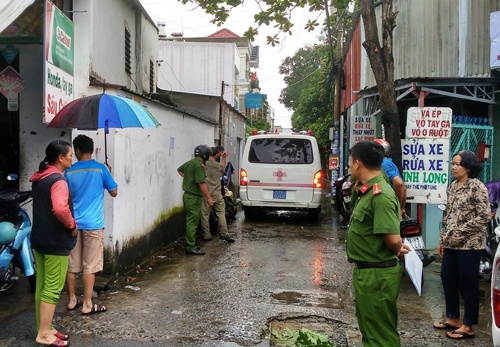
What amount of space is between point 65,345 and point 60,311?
98 centimetres

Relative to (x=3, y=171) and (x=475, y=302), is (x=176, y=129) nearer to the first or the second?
(x=3, y=171)


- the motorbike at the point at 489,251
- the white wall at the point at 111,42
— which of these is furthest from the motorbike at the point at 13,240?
the motorbike at the point at 489,251

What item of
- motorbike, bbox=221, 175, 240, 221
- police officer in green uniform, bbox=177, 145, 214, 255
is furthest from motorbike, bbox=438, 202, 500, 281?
motorbike, bbox=221, 175, 240, 221

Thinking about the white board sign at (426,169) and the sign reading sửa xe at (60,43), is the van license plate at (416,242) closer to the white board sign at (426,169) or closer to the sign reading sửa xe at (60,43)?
the white board sign at (426,169)

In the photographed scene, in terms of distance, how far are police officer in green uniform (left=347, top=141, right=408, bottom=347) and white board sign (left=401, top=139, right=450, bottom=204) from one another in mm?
3629

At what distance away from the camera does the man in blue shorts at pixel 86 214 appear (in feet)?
15.9

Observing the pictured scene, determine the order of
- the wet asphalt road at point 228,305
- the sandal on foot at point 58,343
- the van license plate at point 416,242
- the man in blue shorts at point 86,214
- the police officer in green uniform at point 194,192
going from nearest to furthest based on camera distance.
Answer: the sandal on foot at point 58,343
the wet asphalt road at point 228,305
the man in blue shorts at point 86,214
the van license plate at point 416,242
the police officer in green uniform at point 194,192

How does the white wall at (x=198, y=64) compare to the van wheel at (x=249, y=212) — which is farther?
the white wall at (x=198, y=64)

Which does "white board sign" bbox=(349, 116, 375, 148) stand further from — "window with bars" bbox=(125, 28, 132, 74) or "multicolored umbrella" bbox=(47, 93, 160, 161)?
"multicolored umbrella" bbox=(47, 93, 160, 161)

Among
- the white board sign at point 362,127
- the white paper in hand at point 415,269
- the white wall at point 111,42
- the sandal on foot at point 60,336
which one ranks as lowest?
the sandal on foot at point 60,336

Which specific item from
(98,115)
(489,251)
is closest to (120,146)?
(98,115)

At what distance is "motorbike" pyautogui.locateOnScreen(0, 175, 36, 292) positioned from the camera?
4738mm

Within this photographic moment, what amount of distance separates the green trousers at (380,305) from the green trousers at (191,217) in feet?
15.6

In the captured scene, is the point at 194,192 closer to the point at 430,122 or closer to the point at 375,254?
the point at 430,122
